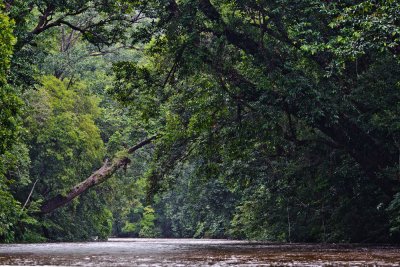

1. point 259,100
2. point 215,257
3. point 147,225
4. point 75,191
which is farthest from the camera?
point 147,225

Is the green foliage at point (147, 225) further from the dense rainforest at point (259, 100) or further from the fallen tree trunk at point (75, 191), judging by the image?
the dense rainforest at point (259, 100)

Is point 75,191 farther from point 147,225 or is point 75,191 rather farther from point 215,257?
point 147,225

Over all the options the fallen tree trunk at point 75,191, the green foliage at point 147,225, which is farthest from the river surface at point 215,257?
the green foliage at point 147,225

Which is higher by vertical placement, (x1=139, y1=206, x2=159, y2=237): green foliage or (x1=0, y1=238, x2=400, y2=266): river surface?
(x1=139, y1=206, x2=159, y2=237): green foliage

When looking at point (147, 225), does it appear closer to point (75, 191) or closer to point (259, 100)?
point (75, 191)

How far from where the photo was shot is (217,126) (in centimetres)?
2123

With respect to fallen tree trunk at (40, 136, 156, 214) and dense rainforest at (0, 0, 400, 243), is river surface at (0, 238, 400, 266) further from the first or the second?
fallen tree trunk at (40, 136, 156, 214)

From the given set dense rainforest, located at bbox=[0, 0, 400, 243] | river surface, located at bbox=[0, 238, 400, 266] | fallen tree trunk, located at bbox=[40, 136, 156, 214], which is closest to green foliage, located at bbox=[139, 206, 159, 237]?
fallen tree trunk, located at bbox=[40, 136, 156, 214]

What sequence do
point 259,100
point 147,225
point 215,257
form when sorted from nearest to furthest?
point 215,257, point 259,100, point 147,225

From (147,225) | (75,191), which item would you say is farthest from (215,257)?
(147,225)

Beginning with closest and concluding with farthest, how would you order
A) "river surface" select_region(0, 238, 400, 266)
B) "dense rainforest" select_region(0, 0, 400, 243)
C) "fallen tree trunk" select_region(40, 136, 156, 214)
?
"river surface" select_region(0, 238, 400, 266) < "dense rainforest" select_region(0, 0, 400, 243) < "fallen tree trunk" select_region(40, 136, 156, 214)

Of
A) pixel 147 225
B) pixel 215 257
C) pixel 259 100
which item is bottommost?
pixel 215 257

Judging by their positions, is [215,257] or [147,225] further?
[147,225]

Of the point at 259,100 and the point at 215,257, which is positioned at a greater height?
the point at 259,100
